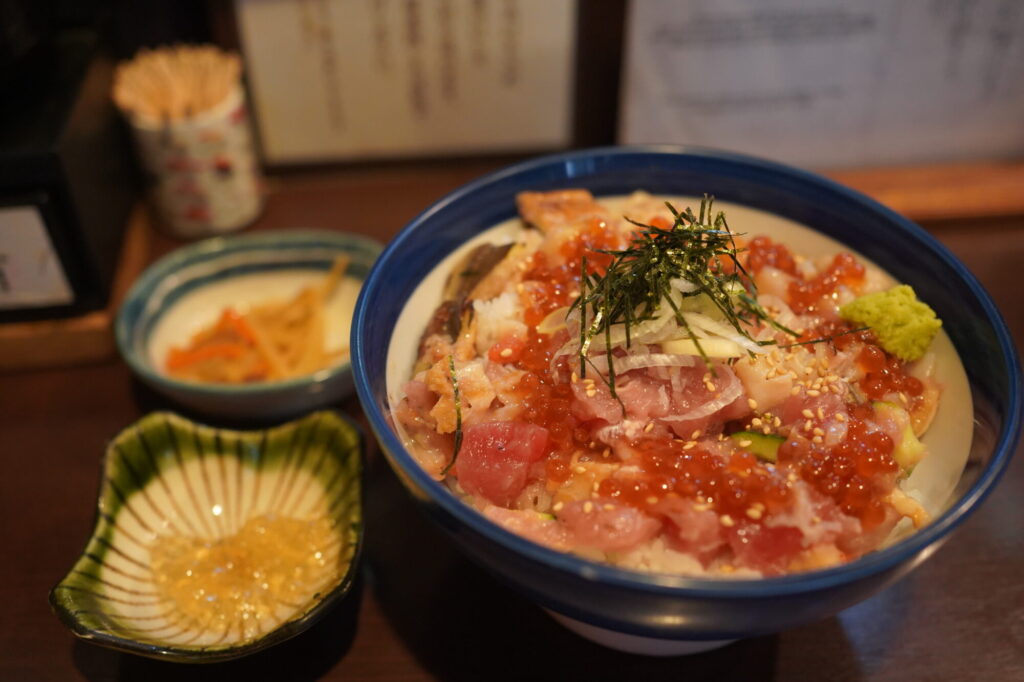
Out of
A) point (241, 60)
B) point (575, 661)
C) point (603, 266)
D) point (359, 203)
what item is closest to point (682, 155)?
point (603, 266)

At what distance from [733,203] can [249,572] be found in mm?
1407

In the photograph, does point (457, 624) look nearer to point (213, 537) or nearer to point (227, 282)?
point (213, 537)

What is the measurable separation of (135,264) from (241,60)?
804 mm

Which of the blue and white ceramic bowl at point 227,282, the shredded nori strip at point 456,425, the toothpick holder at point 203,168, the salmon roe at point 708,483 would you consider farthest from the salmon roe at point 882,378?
the toothpick holder at point 203,168

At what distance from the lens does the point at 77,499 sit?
2051 millimetres

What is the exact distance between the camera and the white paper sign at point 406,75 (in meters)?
2.78

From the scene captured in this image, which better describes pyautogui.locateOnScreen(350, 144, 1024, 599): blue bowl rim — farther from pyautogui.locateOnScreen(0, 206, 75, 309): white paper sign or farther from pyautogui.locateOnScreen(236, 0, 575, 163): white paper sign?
pyautogui.locateOnScreen(236, 0, 575, 163): white paper sign

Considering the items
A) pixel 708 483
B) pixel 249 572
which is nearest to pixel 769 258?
pixel 708 483

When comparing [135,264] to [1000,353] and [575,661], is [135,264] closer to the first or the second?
[575,661]

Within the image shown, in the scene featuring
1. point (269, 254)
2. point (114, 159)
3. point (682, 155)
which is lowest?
point (269, 254)

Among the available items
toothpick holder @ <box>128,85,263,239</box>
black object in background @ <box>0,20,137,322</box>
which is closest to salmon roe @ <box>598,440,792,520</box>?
black object in background @ <box>0,20,137,322</box>

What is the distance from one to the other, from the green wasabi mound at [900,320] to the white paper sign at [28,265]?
85.6 inches

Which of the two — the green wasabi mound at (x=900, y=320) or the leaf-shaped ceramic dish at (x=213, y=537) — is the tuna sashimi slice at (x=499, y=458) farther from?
the green wasabi mound at (x=900, y=320)

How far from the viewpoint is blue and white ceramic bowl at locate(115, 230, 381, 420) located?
2436 mm
